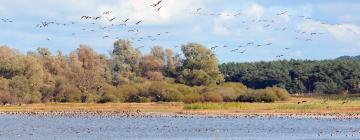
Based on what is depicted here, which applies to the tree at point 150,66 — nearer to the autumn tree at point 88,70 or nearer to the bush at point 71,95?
the autumn tree at point 88,70

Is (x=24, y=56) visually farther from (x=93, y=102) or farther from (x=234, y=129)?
(x=234, y=129)

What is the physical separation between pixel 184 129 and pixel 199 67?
258 feet

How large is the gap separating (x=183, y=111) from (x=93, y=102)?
2925cm

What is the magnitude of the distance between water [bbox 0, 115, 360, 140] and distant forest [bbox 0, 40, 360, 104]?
38266 mm

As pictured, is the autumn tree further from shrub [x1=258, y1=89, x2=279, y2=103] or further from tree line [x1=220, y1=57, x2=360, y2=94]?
tree line [x1=220, y1=57, x2=360, y2=94]

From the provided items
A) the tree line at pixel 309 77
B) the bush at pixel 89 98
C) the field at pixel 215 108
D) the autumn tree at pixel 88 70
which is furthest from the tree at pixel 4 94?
the tree line at pixel 309 77

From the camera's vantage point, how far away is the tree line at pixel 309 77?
168125 mm

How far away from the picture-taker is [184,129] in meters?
67.5

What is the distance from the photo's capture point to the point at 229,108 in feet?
338

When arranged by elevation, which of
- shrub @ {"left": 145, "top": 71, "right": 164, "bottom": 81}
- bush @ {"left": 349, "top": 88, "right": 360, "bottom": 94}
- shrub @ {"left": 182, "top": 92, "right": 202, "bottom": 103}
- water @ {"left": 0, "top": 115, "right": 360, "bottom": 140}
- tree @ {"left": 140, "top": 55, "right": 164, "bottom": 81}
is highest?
tree @ {"left": 140, "top": 55, "right": 164, "bottom": 81}

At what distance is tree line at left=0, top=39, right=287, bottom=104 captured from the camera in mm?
121750

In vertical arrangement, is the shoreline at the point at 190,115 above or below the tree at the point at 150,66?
below

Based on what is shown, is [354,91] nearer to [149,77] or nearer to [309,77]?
[309,77]

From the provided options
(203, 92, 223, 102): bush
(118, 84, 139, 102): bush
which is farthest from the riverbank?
(118, 84, 139, 102): bush
